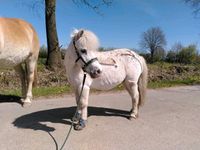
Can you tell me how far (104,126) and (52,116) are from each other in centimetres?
107

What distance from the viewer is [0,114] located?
5793mm

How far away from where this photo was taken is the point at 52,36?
12414 mm

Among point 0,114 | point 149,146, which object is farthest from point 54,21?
point 149,146

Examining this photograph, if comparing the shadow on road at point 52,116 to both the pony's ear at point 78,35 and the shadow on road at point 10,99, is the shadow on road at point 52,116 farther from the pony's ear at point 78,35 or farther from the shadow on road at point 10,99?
the pony's ear at point 78,35

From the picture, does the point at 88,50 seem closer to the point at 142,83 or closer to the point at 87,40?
the point at 87,40

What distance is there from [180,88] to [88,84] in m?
5.44

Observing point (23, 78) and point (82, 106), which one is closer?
point (82, 106)

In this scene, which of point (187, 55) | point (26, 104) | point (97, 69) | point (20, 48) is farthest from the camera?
point (187, 55)

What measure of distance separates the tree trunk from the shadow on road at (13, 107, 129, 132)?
605 cm

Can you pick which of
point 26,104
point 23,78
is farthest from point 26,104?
point 23,78

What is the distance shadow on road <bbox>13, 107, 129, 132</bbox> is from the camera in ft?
16.8

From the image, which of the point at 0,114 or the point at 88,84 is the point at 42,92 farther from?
the point at 88,84

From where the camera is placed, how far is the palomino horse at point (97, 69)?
445cm

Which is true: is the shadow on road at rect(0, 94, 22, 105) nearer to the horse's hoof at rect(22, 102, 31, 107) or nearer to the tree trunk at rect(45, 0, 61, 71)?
the horse's hoof at rect(22, 102, 31, 107)
